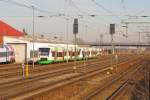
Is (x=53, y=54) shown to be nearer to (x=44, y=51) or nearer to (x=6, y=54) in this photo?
(x=44, y=51)

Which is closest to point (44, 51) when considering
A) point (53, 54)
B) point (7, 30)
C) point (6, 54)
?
point (53, 54)

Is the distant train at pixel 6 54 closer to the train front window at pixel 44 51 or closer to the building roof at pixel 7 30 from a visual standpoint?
the train front window at pixel 44 51

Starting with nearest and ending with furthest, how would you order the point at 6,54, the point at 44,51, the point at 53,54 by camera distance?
the point at 44,51 → the point at 6,54 → the point at 53,54

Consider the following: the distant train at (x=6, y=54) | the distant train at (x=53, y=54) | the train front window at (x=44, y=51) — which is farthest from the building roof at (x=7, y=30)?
the train front window at (x=44, y=51)

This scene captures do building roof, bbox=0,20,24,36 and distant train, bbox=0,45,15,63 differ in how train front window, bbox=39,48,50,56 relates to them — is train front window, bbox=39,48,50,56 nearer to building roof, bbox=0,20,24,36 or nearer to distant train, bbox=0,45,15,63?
distant train, bbox=0,45,15,63

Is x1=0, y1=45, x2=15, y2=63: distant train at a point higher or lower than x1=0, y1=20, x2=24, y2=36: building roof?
lower

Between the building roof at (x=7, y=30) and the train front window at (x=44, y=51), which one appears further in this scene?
the building roof at (x=7, y=30)

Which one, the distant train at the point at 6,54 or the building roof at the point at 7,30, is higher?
the building roof at the point at 7,30

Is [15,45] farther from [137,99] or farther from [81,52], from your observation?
[137,99]

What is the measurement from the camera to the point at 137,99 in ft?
67.1

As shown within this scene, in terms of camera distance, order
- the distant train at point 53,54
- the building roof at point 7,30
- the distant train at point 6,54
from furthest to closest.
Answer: the building roof at point 7,30 → the distant train at point 53,54 → the distant train at point 6,54

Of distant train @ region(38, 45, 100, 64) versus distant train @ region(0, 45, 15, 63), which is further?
distant train @ region(38, 45, 100, 64)

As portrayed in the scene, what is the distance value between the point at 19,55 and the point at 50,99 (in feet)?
195

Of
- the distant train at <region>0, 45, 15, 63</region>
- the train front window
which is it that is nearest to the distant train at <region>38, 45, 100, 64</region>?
the train front window
